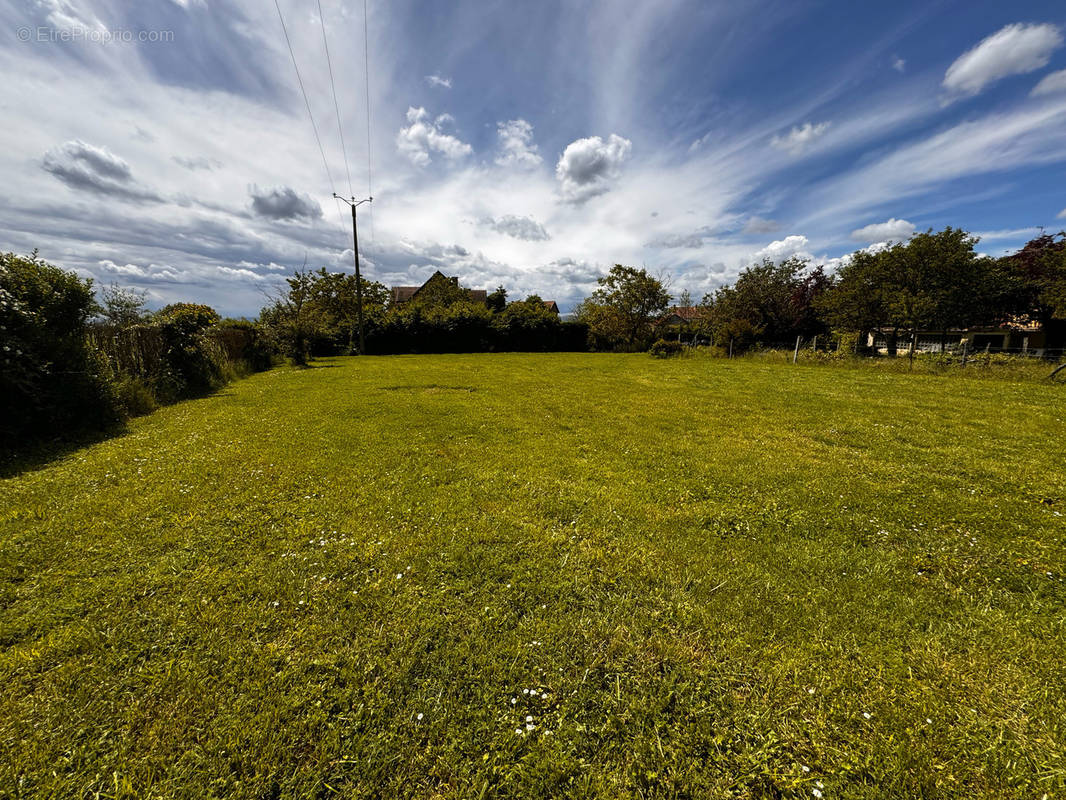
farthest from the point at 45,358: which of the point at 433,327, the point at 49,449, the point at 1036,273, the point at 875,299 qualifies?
the point at 1036,273

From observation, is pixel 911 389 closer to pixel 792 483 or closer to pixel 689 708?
pixel 792 483

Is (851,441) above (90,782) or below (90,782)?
above

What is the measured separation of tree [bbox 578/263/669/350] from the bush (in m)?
6.54

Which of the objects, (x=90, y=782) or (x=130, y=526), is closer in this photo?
(x=90, y=782)

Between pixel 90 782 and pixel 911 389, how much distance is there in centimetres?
1773

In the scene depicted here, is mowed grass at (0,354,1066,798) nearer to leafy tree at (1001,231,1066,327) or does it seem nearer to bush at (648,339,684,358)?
bush at (648,339,684,358)


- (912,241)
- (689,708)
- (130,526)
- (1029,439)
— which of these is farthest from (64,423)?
(912,241)

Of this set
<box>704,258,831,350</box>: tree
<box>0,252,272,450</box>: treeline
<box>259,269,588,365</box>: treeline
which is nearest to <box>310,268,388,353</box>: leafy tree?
<box>259,269,588,365</box>: treeline

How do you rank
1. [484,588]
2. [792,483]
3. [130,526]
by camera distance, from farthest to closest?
[792,483] → [130,526] → [484,588]

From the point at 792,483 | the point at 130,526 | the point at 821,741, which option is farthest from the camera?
the point at 792,483

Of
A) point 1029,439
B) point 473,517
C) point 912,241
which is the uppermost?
point 912,241

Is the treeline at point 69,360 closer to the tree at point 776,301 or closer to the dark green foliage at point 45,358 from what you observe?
the dark green foliage at point 45,358

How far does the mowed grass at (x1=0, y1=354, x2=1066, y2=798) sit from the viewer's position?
1.99 metres

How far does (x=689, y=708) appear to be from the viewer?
2.33 meters
